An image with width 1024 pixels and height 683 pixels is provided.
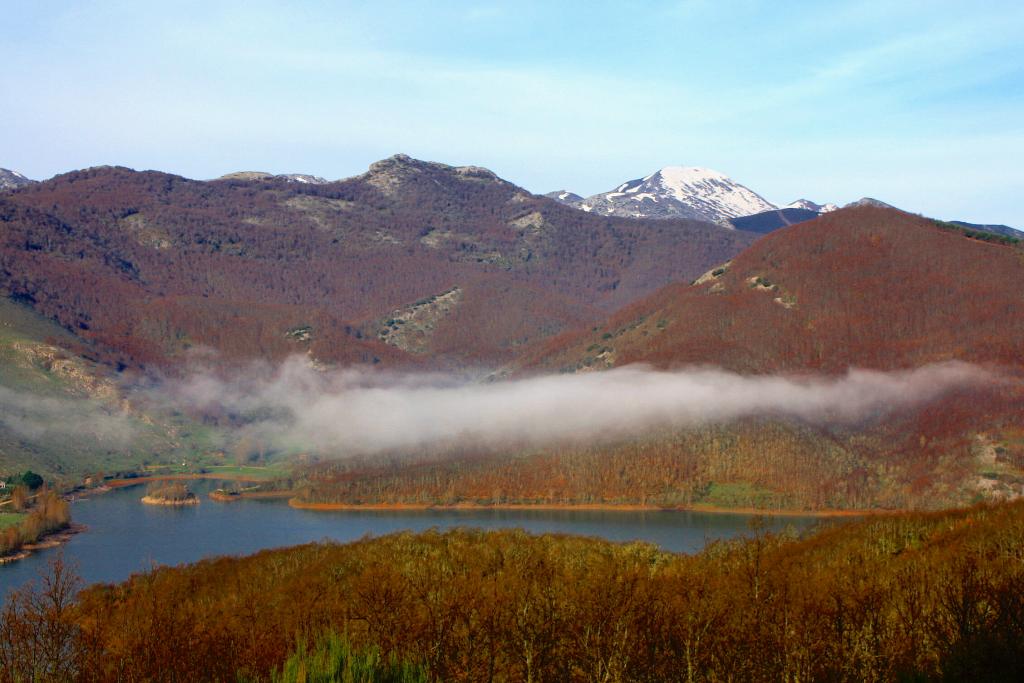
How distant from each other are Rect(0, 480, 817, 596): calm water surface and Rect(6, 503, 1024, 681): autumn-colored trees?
2550 inches

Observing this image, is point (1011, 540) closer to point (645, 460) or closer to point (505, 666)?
point (505, 666)

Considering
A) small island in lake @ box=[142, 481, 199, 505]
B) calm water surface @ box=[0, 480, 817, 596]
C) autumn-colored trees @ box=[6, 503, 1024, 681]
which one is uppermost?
autumn-colored trees @ box=[6, 503, 1024, 681]

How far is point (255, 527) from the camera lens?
160 metres

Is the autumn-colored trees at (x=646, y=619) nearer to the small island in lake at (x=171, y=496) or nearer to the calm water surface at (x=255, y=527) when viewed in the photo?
the calm water surface at (x=255, y=527)

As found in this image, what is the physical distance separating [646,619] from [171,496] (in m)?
170

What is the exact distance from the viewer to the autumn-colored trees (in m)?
29.5

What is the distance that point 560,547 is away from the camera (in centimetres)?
6906

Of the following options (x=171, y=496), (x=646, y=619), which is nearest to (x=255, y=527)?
(x=171, y=496)

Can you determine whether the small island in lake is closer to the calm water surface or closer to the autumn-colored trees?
the calm water surface

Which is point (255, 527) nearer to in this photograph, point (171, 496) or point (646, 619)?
point (171, 496)

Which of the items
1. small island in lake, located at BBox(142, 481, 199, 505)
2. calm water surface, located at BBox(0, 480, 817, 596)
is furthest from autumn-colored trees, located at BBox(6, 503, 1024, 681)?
small island in lake, located at BBox(142, 481, 199, 505)

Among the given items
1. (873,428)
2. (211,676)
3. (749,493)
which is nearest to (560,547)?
(211,676)

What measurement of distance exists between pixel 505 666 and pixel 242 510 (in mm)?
159325

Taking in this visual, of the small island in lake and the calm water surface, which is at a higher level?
the small island in lake
